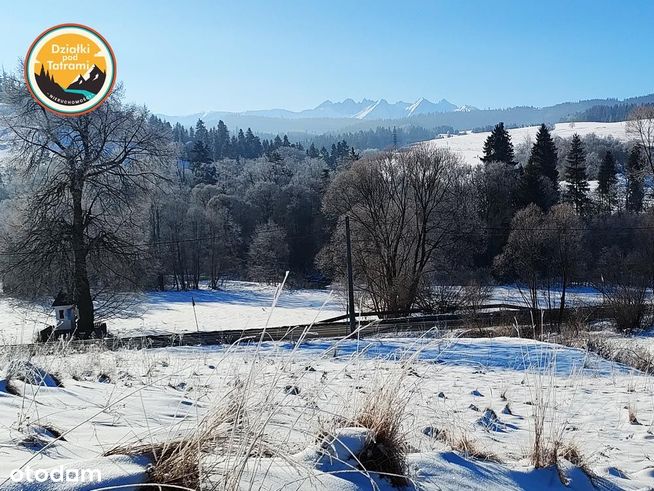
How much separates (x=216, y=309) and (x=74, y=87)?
2274cm

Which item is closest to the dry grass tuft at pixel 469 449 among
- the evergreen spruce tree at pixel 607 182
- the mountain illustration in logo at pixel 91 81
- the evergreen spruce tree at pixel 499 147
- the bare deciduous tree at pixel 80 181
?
the mountain illustration in logo at pixel 91 81

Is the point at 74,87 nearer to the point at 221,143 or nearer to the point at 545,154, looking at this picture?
the point at 545,154

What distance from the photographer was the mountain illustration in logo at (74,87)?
45.6 ft

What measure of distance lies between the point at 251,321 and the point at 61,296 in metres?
13.3

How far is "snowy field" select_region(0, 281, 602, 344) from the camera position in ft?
67.2

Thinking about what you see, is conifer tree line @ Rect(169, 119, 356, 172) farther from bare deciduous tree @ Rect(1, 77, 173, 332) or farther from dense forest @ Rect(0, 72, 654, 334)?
bare deciduous tree @ Rect(1, 77, 173, 332)

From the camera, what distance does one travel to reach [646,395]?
20.2 ft

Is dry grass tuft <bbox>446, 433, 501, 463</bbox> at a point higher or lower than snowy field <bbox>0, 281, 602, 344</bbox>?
higher

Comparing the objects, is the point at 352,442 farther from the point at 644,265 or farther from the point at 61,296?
the point at 644,265
